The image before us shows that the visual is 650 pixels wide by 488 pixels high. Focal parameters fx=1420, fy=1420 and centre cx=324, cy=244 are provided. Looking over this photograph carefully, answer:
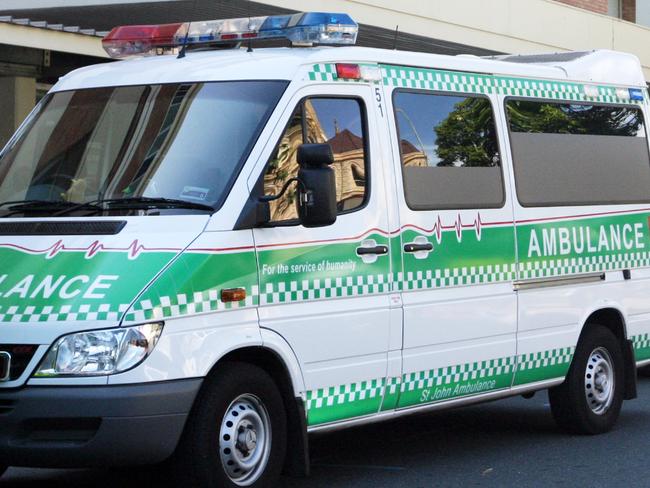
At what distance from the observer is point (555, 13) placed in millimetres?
23609

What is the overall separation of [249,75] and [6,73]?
933cm

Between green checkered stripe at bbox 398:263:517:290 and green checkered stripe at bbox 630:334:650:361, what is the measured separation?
179cm

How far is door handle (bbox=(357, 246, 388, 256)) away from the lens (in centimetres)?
762

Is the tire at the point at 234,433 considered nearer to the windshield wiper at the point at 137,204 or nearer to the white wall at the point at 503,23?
the windshield wiper at the point at 137,204

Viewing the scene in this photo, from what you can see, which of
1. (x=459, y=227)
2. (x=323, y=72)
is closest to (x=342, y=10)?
(x=459, y=227)

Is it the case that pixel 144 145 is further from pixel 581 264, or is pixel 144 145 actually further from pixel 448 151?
pixel 581 264

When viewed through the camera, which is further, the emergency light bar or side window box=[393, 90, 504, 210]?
side window box=[393, 90, 504, 210]

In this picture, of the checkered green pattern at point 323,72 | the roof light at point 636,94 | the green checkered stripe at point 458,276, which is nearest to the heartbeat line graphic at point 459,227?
the green checkered stripe at point 458,276

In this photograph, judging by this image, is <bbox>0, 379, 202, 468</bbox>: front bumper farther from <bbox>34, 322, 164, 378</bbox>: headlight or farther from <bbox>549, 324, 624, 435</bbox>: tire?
<bbox>549, 324, 624, 435</bbox>: tire

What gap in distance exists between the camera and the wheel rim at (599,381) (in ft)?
32.4

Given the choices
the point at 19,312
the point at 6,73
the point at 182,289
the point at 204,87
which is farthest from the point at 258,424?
the point at 6,73

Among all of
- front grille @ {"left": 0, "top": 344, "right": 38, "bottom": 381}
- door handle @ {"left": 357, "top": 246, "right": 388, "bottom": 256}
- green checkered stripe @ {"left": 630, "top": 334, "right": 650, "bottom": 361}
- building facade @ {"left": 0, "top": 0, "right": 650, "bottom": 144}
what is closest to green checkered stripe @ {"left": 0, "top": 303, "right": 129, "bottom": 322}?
front grille @ {"left": 0, "top": 344, "right": 38, "bottom": 381}

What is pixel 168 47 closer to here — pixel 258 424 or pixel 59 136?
pixel 59 136

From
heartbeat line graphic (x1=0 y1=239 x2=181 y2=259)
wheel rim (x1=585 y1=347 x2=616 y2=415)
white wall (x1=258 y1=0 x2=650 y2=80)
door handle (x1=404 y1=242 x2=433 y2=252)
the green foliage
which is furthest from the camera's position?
white wall (x1=258 y1=0 x2=650 y2=80)
